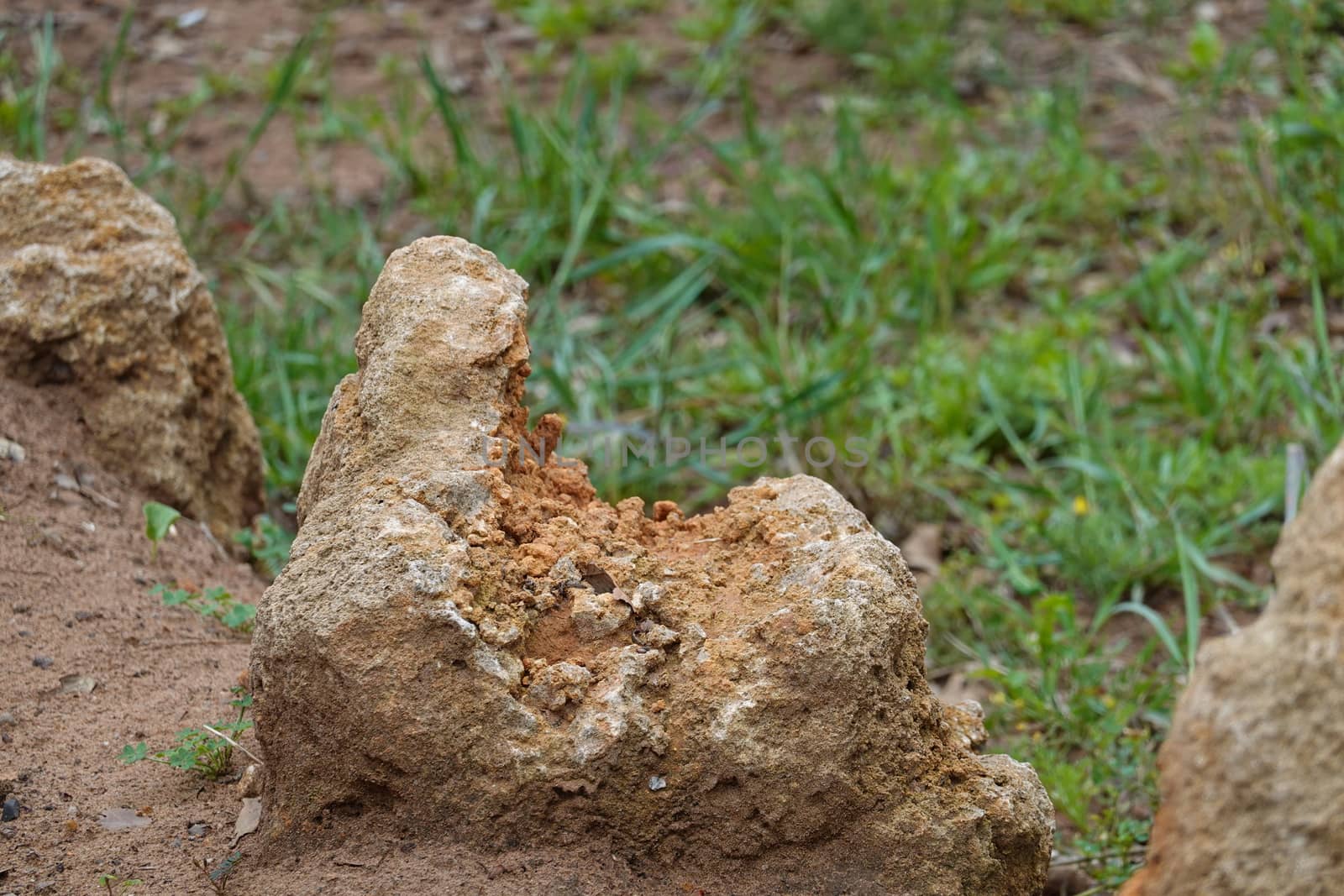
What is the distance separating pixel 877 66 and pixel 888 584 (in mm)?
4587

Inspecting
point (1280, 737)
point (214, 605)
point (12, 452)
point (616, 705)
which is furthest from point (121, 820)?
point (1280, 737)

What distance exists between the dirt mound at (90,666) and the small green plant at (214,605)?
0.02 meters

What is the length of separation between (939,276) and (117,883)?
344cm

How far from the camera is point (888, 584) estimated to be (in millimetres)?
1779

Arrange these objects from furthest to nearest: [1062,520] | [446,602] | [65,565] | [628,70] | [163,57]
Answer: [163,57] → [628,70] → [1062,520] → [65,565] → [446,602]

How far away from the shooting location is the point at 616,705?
1731 millimetres

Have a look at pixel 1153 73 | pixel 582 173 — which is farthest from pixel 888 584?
pixel 1153 73

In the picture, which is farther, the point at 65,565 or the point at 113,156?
the point at 113,156

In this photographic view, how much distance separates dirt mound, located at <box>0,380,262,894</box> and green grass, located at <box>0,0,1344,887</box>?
441 millimetres

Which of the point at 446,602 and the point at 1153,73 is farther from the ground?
the point at 446,602

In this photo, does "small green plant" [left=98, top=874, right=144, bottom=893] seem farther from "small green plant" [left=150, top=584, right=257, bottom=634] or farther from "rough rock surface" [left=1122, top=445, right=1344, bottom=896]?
"rough rock surface" [left=1122, top=445, right=1344, bottom=896]

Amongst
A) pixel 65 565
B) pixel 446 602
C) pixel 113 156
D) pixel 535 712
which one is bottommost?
pixel 113 156

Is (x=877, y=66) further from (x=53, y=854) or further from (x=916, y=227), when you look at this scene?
(x=53, y=854)

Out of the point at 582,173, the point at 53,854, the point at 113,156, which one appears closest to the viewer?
the point at 53,854
